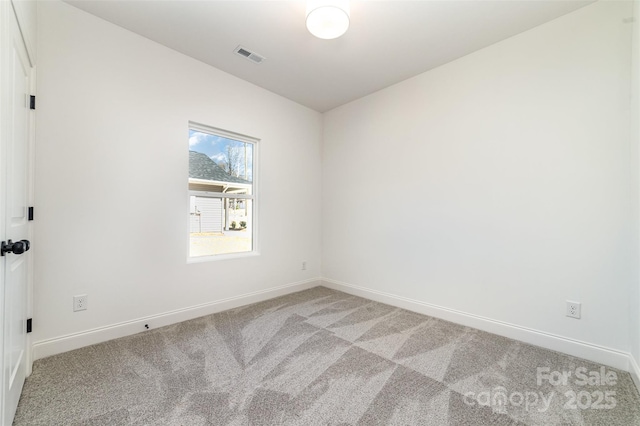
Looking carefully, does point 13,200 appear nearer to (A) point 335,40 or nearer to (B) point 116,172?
(B) point 116,172

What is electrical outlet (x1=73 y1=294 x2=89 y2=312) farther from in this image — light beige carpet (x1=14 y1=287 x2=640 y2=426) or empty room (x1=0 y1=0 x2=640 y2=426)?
light beige carpet (x1=14 y1=287 x2=640 y2=426)

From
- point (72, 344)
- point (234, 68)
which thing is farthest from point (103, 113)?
point (72, 344)

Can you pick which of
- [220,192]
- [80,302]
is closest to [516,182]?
[220,192]

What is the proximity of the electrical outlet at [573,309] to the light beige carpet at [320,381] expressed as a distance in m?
0.33

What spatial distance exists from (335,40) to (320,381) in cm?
289

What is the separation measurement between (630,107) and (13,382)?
14.2 ft

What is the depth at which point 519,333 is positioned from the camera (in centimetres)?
237

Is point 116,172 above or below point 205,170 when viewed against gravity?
below

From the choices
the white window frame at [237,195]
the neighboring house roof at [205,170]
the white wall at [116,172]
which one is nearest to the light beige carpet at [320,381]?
the white wall at [116,172]

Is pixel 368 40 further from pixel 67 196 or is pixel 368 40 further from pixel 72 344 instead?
pixel 72 344

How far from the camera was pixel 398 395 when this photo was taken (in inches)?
64.9

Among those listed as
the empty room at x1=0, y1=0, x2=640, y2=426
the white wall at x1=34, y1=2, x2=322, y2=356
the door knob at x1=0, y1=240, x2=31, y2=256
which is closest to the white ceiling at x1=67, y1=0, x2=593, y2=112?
the empty room at x1=0, y1=0, x2=640, y2=426

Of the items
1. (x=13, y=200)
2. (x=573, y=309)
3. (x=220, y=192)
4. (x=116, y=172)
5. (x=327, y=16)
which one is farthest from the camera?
(x=220, y=192)

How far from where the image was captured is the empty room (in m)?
1.61
